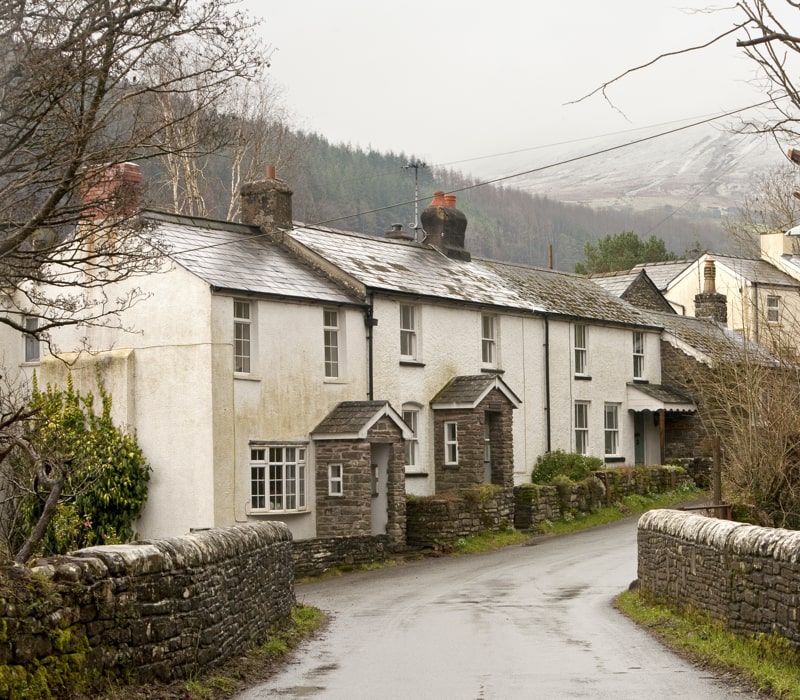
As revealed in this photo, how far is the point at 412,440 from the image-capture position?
105 feet

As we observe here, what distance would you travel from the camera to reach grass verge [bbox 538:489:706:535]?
1341 inches

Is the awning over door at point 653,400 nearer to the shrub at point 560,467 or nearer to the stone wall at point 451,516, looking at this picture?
the shrub at point 560,467

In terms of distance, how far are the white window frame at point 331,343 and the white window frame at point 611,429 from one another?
13.0 metres

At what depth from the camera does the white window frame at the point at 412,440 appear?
32.0m

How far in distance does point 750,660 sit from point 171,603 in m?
5.98

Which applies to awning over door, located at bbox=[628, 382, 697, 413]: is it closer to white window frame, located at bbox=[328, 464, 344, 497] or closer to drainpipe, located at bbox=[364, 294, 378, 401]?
drainpipe, located at bbox=[364, 294, 378, 401]

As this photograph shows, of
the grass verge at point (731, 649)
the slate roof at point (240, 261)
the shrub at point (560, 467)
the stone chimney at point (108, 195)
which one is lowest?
the grass verge at point (731, 649)

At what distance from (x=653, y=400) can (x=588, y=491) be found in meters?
5.80

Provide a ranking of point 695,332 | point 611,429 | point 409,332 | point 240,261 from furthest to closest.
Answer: point 695,332 < point 611,429 < point 409,332 < point 240,261

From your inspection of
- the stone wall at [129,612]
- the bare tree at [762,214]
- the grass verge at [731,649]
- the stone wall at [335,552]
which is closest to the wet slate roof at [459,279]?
the stone wall at [335,552]

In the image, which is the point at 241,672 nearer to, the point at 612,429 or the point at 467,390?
the point at 467,390

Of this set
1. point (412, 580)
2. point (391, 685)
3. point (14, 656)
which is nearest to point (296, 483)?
point (412, 580)

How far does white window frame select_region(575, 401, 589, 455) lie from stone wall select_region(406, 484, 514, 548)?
6.58m

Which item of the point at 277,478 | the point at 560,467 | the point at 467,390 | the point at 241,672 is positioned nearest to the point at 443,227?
the point at 467,390
